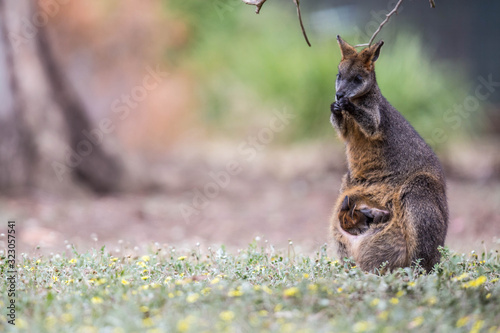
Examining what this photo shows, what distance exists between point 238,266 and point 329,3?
42.2 feet

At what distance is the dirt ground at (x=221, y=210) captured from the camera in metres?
9.20

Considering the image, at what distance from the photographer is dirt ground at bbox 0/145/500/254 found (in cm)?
920

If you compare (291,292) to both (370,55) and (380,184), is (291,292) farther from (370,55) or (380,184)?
(370,55)

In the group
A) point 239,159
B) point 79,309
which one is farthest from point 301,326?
point 239,159

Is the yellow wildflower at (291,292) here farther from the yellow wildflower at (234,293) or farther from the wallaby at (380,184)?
the wallaby at (380,184)

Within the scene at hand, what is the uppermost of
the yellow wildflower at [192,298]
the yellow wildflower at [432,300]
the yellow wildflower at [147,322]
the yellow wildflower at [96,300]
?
the yellow wildflower at [96,300]

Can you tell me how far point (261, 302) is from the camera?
12.7ft

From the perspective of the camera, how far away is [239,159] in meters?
14.4

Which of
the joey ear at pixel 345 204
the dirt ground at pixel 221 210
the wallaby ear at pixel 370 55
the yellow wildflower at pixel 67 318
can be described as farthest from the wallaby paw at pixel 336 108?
the dirt ground at pixel 221 210

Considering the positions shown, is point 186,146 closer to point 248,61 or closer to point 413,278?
point 248,61

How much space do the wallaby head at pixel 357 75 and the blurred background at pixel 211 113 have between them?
9.61ft

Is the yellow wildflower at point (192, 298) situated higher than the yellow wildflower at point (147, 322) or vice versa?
the yellow wildflower at point (192, 298)

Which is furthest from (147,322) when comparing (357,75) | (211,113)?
(211,113)

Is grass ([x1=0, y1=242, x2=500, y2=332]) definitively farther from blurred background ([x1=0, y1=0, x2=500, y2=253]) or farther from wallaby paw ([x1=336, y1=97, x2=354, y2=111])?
blurred background ([x1=0, y1=0, x2=500, y2=253])
